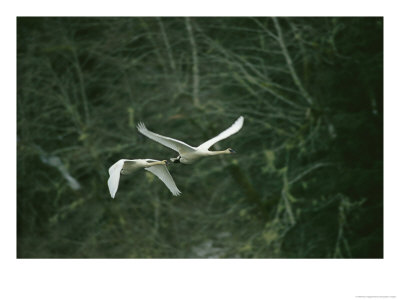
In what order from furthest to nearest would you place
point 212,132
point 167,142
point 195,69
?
point 195,69
point 212,132
point 167,142

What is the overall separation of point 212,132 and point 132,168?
207 inches

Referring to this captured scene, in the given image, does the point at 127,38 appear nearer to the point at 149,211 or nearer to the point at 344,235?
the point at 149,211

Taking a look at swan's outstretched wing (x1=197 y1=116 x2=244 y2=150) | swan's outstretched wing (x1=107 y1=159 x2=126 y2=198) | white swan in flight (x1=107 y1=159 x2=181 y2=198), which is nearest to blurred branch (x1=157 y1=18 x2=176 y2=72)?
white swan in flight (x1=107 y1=159 x2=181 y2=198)

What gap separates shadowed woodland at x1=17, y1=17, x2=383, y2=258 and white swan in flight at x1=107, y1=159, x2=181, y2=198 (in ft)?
13.8

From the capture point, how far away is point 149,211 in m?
11.9

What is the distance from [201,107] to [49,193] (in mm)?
3478

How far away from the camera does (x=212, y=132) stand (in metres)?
11.2

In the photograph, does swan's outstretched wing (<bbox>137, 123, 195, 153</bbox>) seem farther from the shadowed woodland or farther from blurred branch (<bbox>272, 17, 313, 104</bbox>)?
blurred branch (<bbox>272, 17, 313, 104</bbox>)

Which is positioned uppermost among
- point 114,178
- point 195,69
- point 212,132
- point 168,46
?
point 168,46

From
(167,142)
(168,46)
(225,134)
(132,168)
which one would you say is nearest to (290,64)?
(168,46)

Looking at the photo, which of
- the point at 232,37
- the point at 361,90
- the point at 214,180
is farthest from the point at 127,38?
the point at 361,90

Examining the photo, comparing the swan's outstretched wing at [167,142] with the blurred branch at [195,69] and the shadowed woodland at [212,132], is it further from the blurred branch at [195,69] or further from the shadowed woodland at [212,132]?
the blurred branch at [195,69]

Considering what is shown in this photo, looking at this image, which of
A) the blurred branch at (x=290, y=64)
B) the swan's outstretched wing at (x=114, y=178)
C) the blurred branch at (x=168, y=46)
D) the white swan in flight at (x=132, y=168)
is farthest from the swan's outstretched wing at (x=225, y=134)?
the blurred branch at (x=168, y=46)

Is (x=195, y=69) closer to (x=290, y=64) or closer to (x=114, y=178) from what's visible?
(x=290, y=64)
